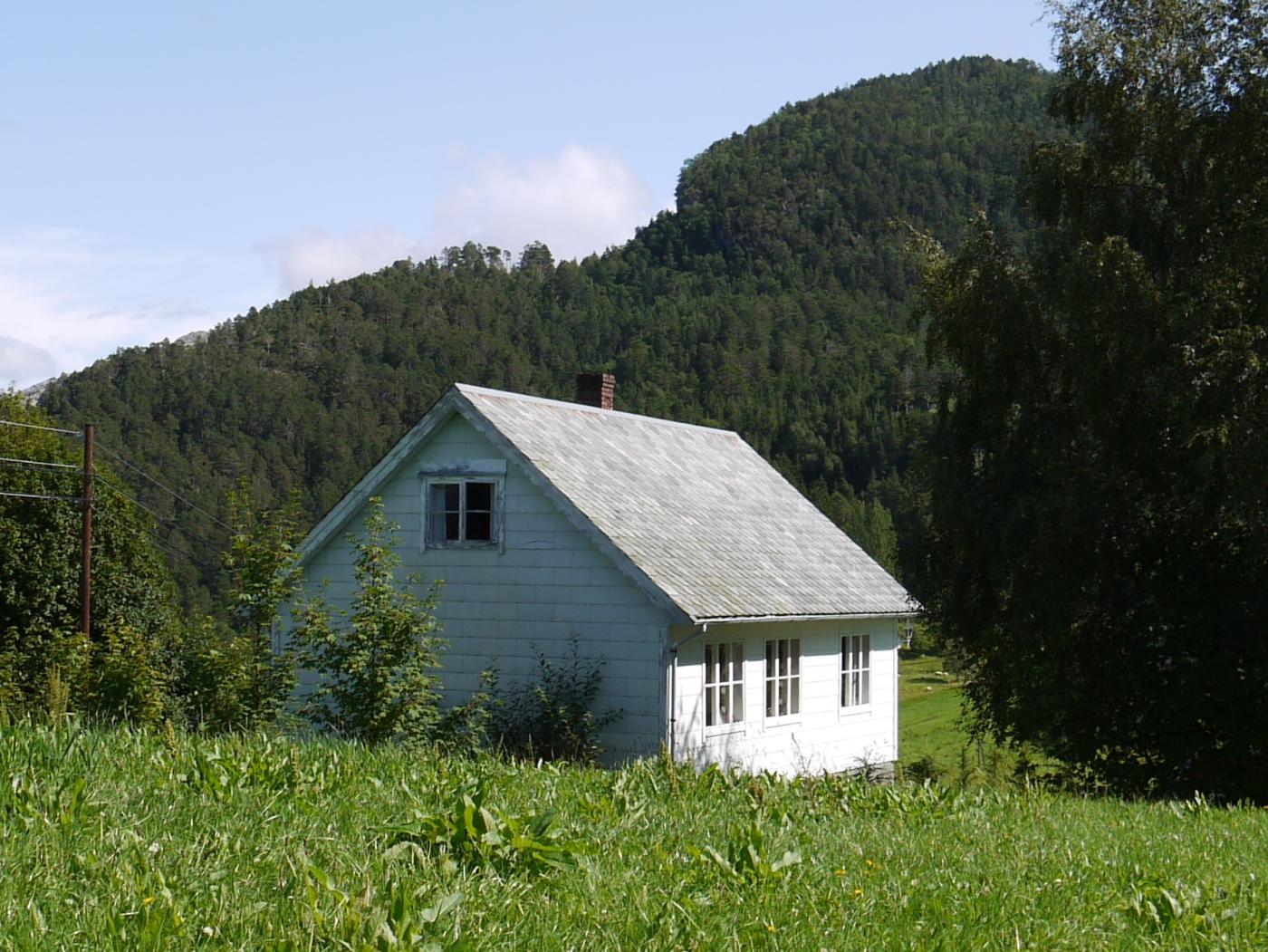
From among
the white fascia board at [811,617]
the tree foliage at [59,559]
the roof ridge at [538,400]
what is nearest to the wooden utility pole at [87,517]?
the tree foliage at [59,559]

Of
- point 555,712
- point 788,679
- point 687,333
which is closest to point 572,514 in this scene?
point 555,712

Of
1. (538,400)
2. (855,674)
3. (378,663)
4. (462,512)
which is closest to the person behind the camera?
(378,663)

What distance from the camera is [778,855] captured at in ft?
19.5

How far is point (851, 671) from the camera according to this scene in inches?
1024

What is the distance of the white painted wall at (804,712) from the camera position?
2078cm

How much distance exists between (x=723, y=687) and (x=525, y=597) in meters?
3.52

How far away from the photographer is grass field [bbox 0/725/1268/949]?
13.9 feet

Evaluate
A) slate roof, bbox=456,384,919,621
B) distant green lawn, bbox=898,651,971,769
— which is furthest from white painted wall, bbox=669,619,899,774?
distant green lawn, bbox=898,651,971,769

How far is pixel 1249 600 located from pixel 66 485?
30248mm

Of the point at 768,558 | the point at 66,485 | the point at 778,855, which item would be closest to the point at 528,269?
the point at 66,485

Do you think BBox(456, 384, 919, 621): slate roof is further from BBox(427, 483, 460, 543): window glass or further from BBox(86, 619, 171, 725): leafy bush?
→ BBox(86, 619, 171, 725): leafy bush

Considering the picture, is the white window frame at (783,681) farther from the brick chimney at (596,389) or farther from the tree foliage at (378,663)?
the brick chimney at (596,389)

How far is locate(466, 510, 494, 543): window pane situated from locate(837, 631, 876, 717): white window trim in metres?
7.44

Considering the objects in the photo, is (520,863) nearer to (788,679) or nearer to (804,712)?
(788,679)
